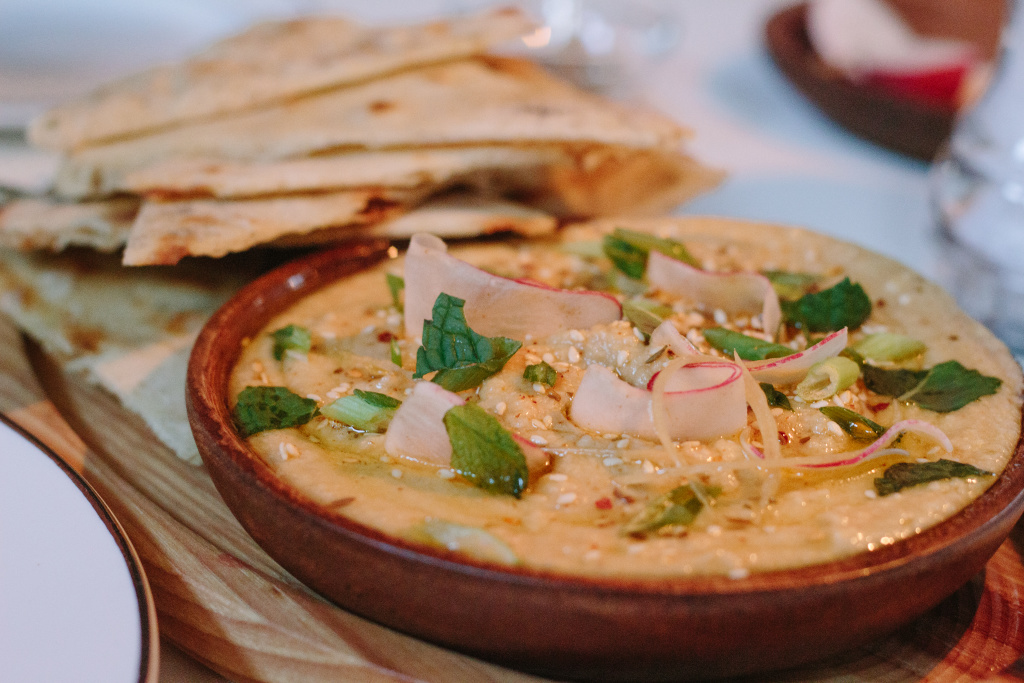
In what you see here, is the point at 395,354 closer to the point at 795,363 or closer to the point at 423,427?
the point at 423,427

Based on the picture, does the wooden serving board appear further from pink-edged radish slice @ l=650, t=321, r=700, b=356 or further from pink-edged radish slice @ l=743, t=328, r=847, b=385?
pink-edged radish slice @ l=650, t=321, r=700, b=356

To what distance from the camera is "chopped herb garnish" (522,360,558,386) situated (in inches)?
82.0

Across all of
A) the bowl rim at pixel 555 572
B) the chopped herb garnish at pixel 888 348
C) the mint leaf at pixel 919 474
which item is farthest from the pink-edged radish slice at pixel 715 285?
the bowl rim at pixel 555 572

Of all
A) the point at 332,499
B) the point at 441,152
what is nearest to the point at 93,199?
the point at 441,152

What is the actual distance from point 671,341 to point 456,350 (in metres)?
0.56

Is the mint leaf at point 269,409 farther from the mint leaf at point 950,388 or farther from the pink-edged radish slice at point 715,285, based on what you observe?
the mint leaf at point 950,388

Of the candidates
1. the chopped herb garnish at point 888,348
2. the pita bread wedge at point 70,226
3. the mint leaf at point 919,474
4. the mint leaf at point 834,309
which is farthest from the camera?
the pita bread wedge at point 70,226

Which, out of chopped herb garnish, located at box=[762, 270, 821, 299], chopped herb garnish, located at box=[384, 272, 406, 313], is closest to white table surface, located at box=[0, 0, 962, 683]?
chopped herb garnish, located at box=[762, 270, 821, 299]

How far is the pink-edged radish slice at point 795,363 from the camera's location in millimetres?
2107

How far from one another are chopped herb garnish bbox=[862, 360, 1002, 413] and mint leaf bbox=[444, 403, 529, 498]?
1059 mm

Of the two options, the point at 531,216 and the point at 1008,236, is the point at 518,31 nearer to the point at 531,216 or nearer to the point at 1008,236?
the point at 531,216

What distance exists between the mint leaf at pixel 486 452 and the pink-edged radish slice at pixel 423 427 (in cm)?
3

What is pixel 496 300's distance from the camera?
7.43ft

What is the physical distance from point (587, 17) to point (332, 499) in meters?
4.60
